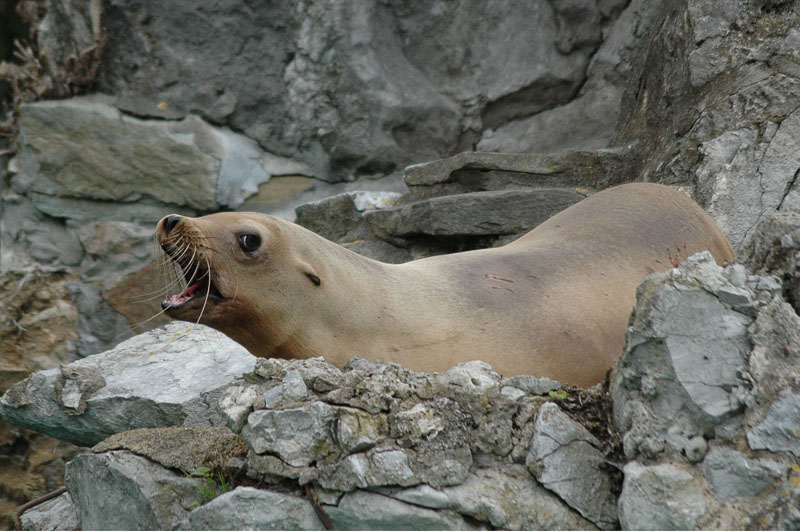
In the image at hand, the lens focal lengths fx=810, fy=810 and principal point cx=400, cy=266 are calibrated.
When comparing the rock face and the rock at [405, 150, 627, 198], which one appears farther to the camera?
the rock at [405, 150, 627, 198]

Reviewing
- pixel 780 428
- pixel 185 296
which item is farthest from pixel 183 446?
pixel 780 428

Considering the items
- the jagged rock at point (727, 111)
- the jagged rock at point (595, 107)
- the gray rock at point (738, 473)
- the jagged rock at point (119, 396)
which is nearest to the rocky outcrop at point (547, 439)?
the gray rock at point (738, 473)

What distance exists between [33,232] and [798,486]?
18.5 ft

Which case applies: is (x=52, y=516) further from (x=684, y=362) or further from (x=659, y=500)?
(x=684, y=362)

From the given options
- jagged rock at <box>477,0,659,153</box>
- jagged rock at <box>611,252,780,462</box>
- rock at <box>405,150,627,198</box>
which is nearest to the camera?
jagged rock at <box>611,252,780,462</box>

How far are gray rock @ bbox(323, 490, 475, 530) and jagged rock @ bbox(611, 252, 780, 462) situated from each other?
51 cm

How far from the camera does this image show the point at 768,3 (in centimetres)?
444

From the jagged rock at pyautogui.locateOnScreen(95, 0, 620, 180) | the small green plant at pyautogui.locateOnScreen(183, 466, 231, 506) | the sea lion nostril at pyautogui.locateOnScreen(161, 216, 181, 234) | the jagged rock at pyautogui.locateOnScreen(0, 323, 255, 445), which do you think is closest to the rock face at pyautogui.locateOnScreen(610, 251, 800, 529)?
the small green plant at pyautogui.locateOnScreen(183, 466, 231, 506)

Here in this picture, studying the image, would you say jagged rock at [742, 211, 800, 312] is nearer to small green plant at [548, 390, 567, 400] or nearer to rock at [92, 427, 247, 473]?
small green plant at [548, 390, 567, 400]

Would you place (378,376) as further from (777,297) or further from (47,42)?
(47,42)

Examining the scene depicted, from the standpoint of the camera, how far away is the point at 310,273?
9.74 ft

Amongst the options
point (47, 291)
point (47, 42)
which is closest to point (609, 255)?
point (47, 291)

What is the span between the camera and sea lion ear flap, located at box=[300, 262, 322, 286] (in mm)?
2969

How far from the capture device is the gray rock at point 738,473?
1.89 m
